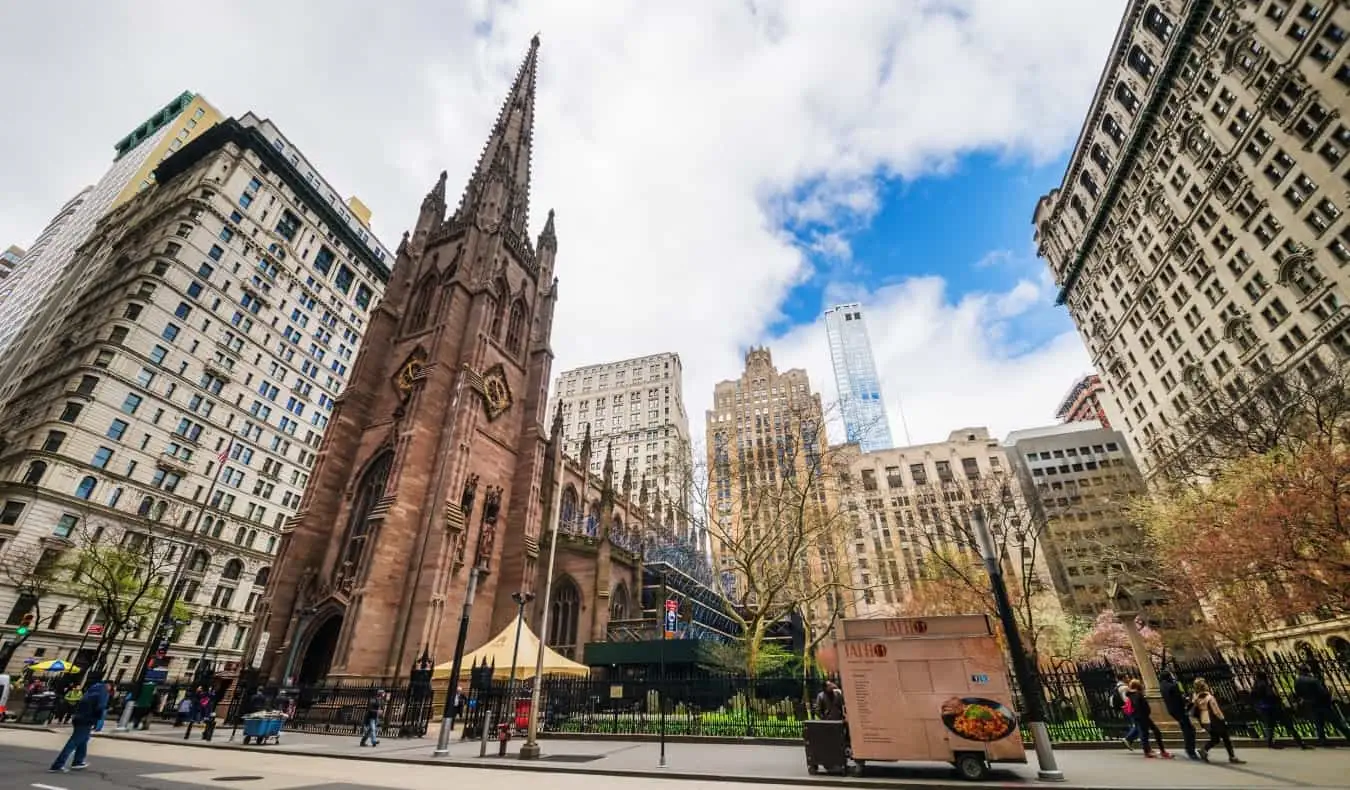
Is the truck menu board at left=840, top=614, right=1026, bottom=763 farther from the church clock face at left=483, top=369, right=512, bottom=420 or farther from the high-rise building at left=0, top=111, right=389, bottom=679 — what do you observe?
the high-rise building at left=0, top=111, right=389, bottom=679

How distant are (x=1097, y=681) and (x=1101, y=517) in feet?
176

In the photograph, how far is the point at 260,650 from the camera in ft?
77.3

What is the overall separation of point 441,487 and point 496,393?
8.18 m

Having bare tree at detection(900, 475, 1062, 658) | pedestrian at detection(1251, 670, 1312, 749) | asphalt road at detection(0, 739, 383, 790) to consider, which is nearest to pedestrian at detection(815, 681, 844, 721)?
pedestrian at detection(1251, 670, 1312, 749)

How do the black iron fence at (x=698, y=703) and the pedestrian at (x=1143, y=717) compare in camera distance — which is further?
the black iron fence at (x=698, y=703)

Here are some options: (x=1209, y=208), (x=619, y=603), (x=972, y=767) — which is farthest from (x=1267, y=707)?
(x=1209, y=208)

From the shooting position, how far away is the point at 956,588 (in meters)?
33.5

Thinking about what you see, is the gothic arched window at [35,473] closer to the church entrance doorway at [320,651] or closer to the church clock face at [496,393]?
the church entrance doorway at [320,651]

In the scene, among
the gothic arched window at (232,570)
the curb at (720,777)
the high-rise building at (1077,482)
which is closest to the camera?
the curb at (720,777)

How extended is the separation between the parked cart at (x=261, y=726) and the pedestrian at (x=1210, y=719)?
23.2 m

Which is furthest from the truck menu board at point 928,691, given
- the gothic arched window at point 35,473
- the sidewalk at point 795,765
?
the gothic arched window at point 35,473

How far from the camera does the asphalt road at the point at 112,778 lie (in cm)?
803

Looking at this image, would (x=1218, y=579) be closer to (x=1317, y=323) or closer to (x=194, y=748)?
(x=1317, y=323)

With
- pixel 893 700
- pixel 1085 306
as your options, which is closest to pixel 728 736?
pixel 893 700
